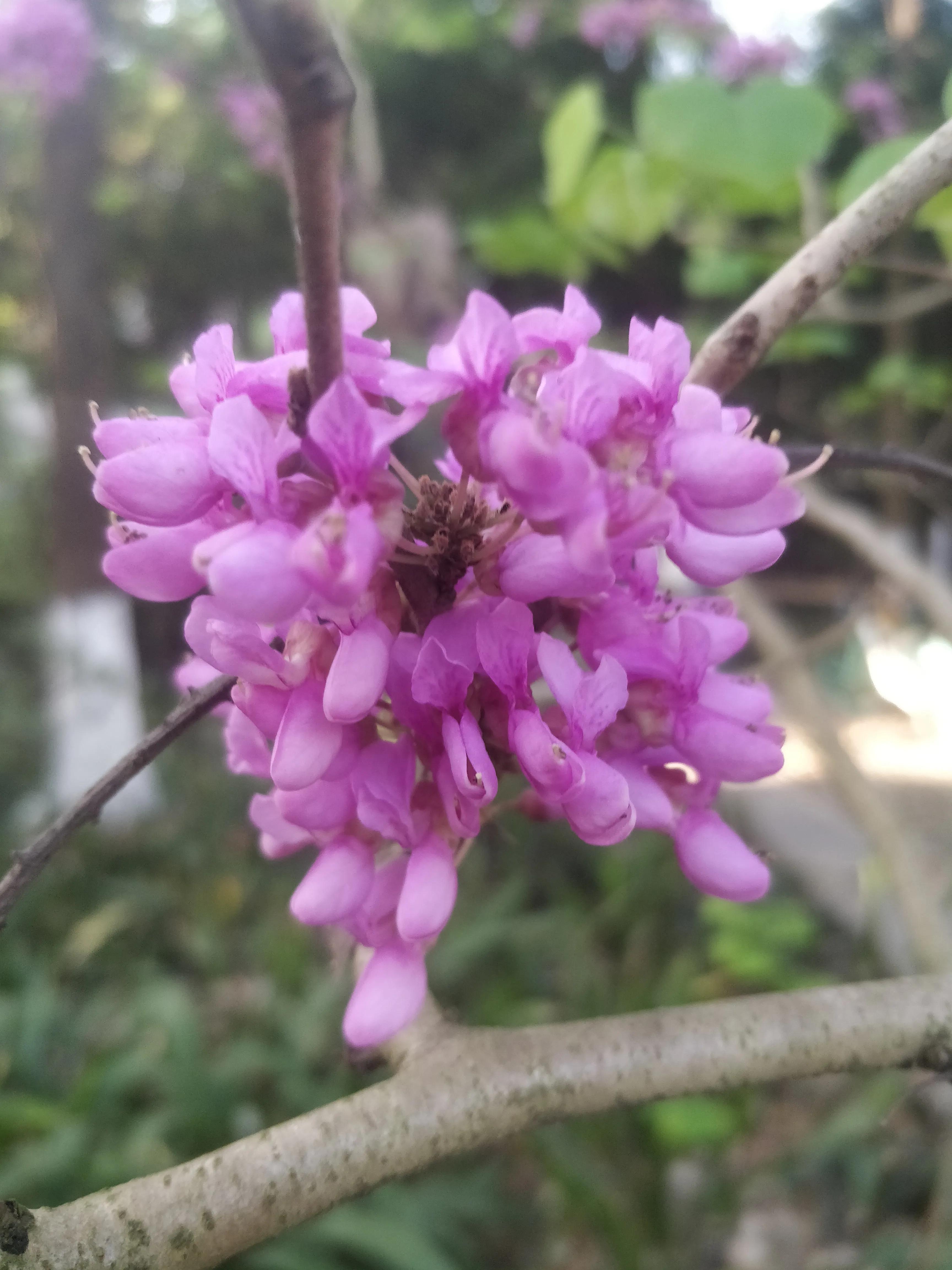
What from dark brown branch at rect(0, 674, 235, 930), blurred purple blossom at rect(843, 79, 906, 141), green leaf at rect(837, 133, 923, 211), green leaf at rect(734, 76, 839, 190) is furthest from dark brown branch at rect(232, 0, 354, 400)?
blurred purple blossom at rect(843, 79, 906, 141)

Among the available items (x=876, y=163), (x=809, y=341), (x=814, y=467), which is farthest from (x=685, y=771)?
(x=809, y=341)

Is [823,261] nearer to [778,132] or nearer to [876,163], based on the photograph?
[876,163]

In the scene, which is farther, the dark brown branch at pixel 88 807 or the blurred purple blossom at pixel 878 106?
the blurred purple blossom at pixel 878 106

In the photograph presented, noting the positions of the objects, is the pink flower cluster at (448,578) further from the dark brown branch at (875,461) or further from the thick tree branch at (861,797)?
the thick tree branch at (861,797)

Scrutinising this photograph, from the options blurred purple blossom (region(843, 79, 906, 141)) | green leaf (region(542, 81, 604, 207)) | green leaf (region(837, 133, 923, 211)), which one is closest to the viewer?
green leaf (region(837, 133, 923, 211))

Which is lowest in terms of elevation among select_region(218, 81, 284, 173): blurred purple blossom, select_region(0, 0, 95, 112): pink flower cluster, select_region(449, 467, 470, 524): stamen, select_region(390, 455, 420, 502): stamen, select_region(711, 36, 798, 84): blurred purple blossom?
select_region(711, 36, 798, 84): blurred purple blossom

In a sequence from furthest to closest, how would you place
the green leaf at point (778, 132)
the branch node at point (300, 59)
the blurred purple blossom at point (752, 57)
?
the blurred purple blossom at point (752, 57) → the green leaf at point (778, 132) → the branch node at point (300, 59)

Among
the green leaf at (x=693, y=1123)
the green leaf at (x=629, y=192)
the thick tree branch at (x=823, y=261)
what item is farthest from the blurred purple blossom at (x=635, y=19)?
the green leaf at (x=693, y=1123)

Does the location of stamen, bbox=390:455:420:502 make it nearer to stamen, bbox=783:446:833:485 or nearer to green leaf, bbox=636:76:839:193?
stamen, bbox=783:446:833:485
